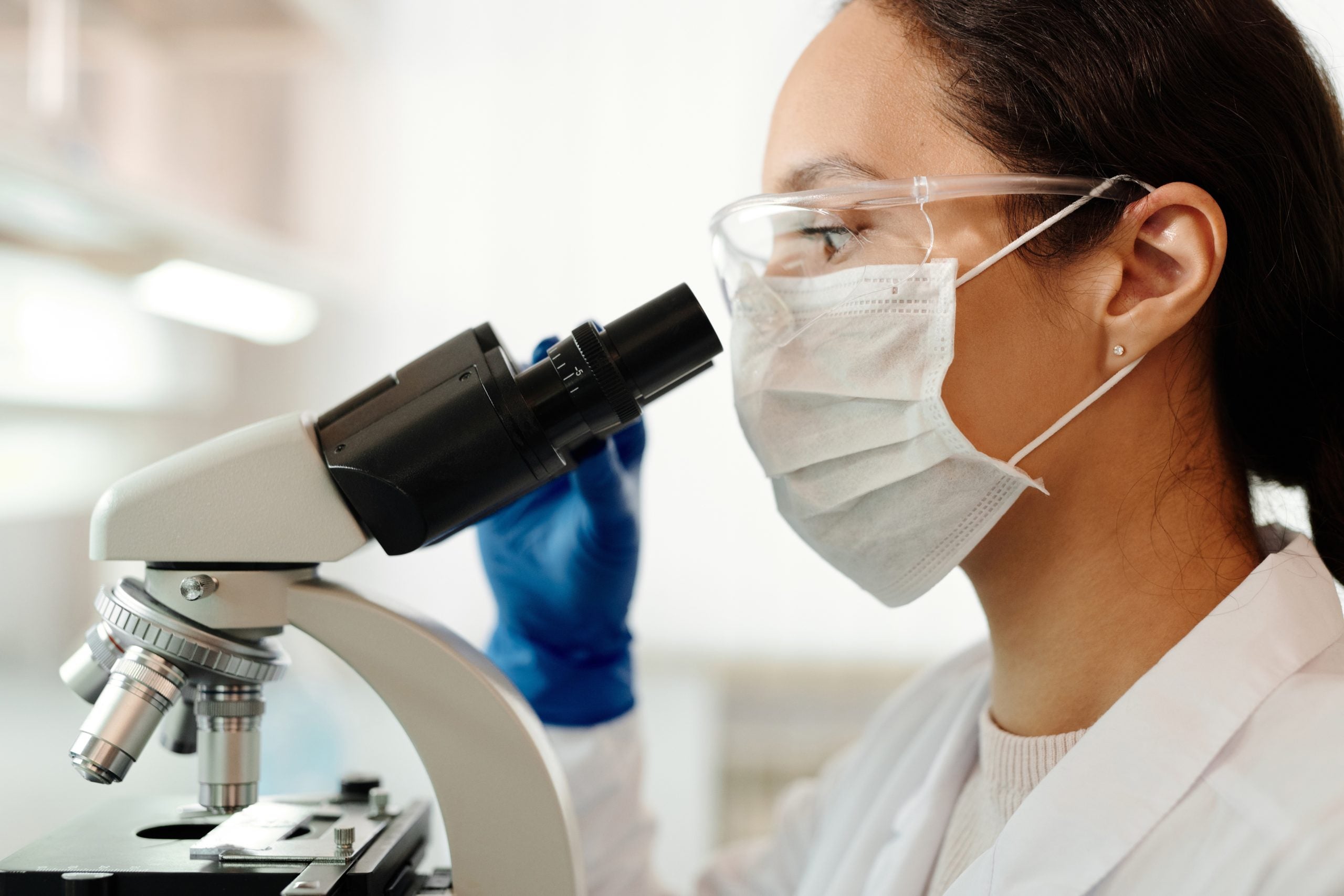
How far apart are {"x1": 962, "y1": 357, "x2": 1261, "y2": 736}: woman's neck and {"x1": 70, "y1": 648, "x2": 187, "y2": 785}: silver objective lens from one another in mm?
690

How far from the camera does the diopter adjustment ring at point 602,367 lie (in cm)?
70

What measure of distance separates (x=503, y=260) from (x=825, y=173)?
199cm

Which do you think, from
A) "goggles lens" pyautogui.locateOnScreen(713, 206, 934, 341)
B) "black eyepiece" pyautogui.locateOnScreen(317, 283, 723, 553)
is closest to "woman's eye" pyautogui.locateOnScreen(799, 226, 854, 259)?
"goggles lens" pyautogui.locateOnScreen(713, 206, 934, 341)

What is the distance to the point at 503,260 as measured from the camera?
2.73m

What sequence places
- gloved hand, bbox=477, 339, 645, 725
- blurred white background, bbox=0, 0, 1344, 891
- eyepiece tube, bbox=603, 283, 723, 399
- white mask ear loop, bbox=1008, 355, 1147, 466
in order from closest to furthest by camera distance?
eyepiece tube, bbox=603, 283, 723, 399 → white mask ear loop, bbox=1008, 355, 1147, 466 → gloved hand, bbox=477, 339, 645, 725 → blurred white background, bbox=0, 0, 1344, 891

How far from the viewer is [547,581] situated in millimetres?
1065

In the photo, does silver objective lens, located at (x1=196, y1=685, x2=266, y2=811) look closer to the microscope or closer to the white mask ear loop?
the microscope

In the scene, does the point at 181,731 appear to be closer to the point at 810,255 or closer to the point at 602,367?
the point at 602,367

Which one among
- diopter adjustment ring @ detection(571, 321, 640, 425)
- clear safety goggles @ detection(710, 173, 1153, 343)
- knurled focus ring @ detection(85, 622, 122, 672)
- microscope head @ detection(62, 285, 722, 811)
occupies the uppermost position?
clear safety goggles @ detection(710, 173, 1153, 343)

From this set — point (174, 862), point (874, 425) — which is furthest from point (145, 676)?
point (874, 425)

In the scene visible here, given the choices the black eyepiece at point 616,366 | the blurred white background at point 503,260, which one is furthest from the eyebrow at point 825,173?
the blurred white background at point 503,260

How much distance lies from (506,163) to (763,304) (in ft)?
6.63

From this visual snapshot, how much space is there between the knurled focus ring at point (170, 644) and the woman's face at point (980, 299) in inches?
23.3

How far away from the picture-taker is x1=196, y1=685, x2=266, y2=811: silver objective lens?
27.3 inches
